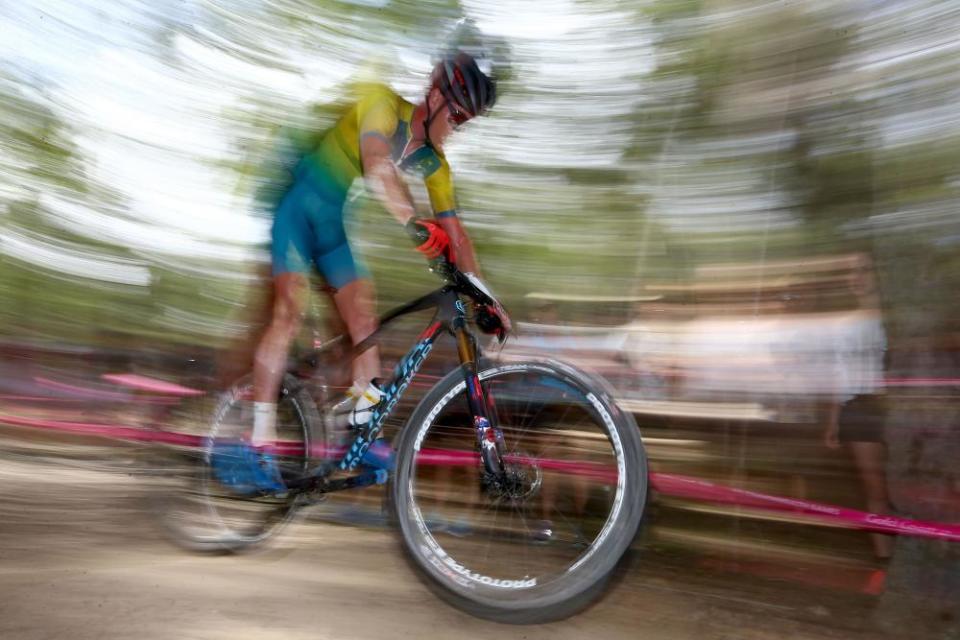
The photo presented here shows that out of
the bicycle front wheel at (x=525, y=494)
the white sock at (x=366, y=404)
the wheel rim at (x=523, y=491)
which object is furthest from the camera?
the white sock at (x=366, y=404)

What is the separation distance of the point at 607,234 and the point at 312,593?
10.2 feet

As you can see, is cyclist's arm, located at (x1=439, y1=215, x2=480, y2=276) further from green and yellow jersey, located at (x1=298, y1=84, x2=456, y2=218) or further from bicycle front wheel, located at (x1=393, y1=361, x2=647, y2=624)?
bicycle front wheel, located at (x1=393, y1=361, x2=647, y2=624)

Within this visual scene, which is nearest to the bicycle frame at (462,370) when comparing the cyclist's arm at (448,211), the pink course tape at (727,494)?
the pink course tape at (727,494)

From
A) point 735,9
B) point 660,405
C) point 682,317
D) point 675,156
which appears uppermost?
point 735,9

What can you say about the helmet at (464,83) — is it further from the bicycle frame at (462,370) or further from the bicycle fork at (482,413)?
the bicycle fork at (482,413)

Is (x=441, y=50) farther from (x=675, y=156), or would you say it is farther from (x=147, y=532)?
(x=147, y=532)

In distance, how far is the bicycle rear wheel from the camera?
2.95 meters

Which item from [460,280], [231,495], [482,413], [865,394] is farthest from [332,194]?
[865,394]

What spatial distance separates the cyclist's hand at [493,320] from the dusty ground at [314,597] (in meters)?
0.96

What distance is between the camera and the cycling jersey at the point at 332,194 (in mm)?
2762

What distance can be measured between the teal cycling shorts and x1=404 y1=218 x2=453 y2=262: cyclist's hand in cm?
51

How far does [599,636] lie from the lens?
7.51 feet

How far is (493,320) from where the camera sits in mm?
2537

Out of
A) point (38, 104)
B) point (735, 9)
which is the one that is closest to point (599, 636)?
point (735, 9)
